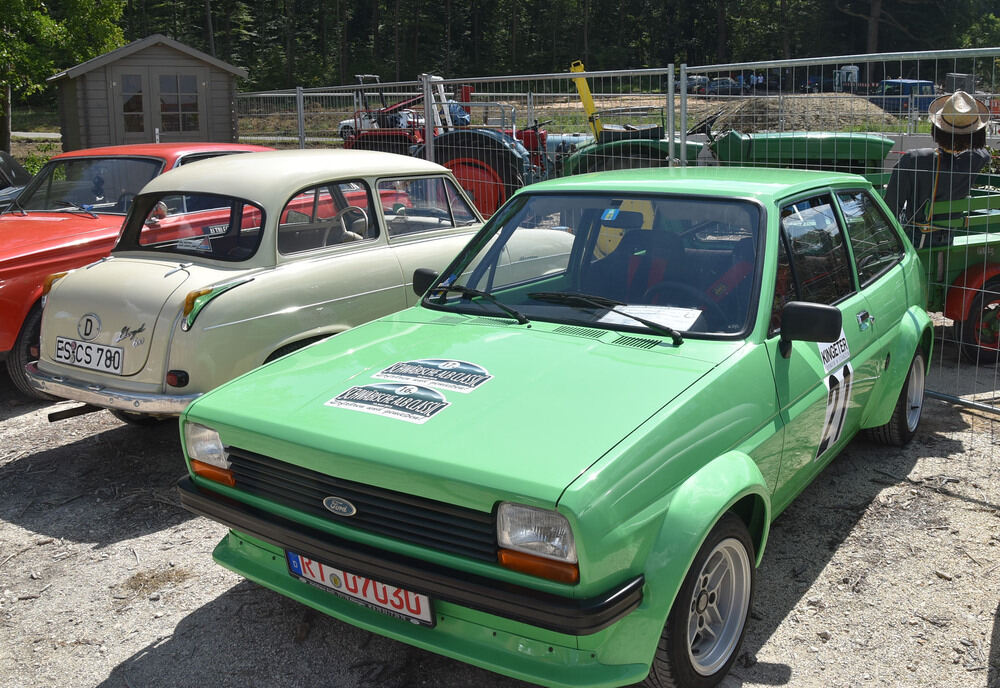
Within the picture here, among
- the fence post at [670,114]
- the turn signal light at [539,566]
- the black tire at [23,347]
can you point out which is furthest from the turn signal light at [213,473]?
the fence post at [670,114]

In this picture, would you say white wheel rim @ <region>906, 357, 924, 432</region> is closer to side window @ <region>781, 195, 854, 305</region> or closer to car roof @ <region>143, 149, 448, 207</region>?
side window @ <region>781, 195, 854, 305</region>

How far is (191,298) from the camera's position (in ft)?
15.4

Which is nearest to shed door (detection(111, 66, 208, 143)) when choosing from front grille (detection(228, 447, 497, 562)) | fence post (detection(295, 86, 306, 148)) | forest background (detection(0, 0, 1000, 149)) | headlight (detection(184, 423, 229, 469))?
fence post (detection(295, 86, 306, 148))

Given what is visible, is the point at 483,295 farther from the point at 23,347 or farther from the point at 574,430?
the point at 23,347

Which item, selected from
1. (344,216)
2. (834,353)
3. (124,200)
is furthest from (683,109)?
(124,200)

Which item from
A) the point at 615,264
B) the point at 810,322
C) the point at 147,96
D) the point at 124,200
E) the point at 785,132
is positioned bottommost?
the point at 810,322

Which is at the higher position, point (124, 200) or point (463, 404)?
point (124, 200)

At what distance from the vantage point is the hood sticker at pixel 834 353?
362cm

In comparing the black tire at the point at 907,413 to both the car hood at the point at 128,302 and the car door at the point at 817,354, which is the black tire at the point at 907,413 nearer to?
the car door at the point at 817,354

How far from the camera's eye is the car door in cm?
336

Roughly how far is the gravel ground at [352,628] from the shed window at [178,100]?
12986mm

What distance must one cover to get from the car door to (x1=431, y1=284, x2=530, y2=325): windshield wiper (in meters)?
0.96

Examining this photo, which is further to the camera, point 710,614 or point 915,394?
point 915,394

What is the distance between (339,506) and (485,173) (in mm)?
7588
